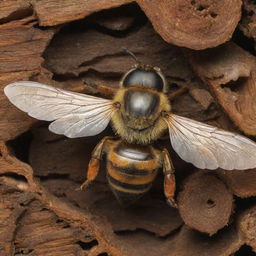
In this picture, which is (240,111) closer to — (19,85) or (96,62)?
(96,62)

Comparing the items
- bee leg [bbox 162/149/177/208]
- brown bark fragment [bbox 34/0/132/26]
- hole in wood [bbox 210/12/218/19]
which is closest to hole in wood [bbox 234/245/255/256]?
bee leg [bbox 162/149/177/208]

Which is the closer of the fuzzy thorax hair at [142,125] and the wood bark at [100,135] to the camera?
the wood bark at [100,135]

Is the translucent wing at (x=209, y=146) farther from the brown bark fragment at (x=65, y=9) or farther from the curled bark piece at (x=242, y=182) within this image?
the brown bark fragment at (x=65, y=9)

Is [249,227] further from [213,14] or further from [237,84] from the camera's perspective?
[213,14]

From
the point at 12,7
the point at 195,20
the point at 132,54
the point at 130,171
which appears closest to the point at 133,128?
the point at 130,171

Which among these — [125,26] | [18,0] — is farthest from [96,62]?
[18,0]

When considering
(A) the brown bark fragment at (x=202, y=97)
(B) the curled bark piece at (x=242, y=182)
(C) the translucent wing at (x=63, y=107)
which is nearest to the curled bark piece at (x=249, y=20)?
(A) the brown bark fragment at (x=202, y=97)
